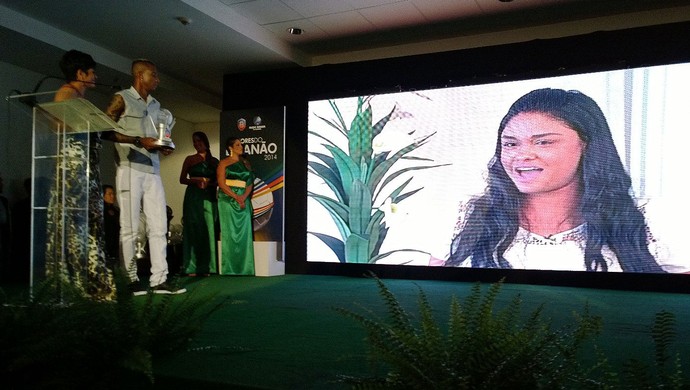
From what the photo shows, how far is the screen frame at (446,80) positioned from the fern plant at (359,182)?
0.63ft

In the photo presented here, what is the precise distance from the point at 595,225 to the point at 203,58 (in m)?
4.47

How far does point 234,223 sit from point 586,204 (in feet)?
11.3

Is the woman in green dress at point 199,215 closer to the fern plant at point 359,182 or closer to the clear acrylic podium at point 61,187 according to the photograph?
the fern plant at point 359,182

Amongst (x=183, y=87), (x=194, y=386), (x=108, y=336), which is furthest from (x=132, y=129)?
(x=183, y=87)

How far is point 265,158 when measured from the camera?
5863 millimetres

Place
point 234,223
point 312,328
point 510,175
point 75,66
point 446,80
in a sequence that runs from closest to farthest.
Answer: point 312,328
point 75,66
point 510,175
point 446,80
point 234,223

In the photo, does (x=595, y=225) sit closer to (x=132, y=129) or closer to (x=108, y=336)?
(x=132, y=129)

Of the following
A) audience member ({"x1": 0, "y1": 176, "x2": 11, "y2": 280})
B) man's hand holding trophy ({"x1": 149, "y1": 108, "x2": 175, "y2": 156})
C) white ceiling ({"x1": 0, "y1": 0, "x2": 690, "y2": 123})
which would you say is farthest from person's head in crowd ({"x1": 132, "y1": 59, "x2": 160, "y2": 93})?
audience member ({"x1": 0, "y1": 176, "x2": 11, "y2": 280})

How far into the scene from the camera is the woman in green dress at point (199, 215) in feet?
18.3

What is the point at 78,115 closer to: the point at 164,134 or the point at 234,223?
the point at 164,134

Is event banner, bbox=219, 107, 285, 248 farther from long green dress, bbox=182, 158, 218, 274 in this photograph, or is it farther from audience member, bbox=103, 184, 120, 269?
audience member, bbox=103, 184, 120, 269

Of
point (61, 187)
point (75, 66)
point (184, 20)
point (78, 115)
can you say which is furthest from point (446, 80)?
point (61, 187)

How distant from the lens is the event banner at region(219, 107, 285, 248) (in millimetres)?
5762

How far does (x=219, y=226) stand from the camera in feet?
19.2
